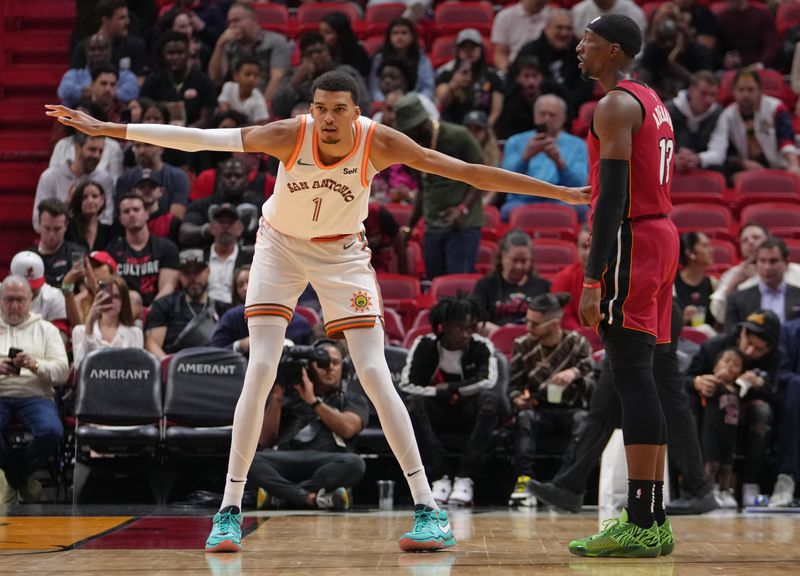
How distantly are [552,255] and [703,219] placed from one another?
153 centimetres

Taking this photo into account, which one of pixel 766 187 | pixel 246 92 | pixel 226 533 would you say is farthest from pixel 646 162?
pixel 246 92

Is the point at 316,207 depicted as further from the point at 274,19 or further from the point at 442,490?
the point at 274,19

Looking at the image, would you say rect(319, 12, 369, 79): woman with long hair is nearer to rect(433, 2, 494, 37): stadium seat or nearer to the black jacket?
rect(433, 2, 494, 37): stadium seat

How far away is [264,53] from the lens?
495 inches

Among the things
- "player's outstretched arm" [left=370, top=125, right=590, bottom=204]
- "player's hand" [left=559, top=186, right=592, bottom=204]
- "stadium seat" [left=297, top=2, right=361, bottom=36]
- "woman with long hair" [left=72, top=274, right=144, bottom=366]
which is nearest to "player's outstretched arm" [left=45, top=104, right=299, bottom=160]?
"player's outstretched arm" [left=370, top=125, right=590, bottom=204]

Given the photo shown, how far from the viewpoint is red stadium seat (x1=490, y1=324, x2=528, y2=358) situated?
8930 mm

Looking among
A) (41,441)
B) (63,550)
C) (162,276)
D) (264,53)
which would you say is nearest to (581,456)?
(63,550)

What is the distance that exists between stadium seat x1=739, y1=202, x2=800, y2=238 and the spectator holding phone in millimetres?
5990

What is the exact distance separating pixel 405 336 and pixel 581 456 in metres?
2.92

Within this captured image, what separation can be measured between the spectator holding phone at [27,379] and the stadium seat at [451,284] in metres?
2.82

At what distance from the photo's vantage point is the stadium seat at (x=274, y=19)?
44.2ft

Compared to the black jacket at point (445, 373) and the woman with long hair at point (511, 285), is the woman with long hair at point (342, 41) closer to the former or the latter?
the woman with long hair at point (511, 285)

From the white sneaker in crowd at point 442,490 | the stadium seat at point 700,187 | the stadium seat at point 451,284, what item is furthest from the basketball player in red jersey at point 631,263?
the stadium seat at point 700,187

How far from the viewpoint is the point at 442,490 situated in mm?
7805
